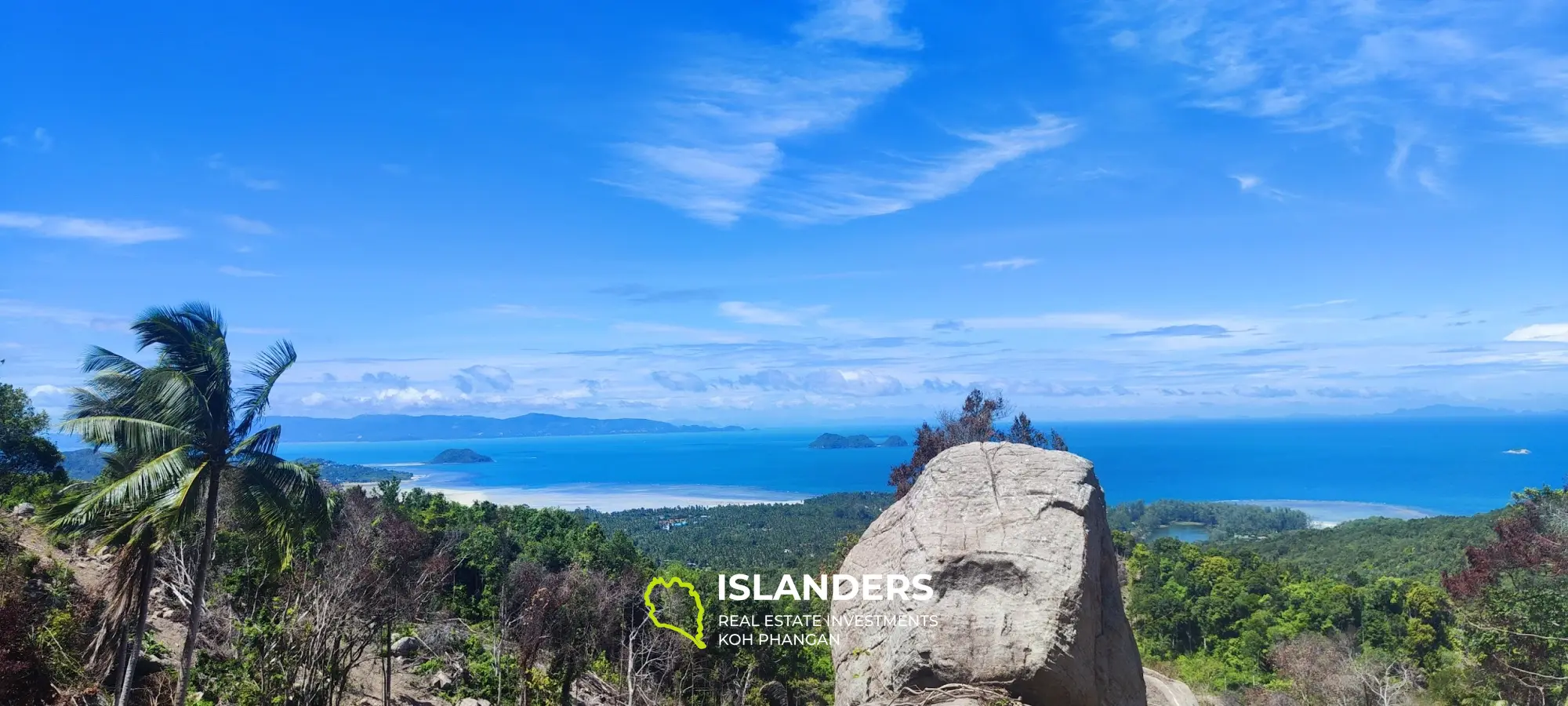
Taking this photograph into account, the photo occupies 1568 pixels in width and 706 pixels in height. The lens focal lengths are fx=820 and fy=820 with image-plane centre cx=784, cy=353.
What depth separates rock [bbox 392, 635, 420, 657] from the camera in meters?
18.7

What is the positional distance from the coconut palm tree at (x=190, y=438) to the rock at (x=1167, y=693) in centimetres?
1191

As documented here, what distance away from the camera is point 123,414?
9.87 meters

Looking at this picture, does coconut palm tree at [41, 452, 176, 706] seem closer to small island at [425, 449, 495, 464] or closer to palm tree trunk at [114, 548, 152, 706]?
palm tree trunk at [114, 548, 152, 706]

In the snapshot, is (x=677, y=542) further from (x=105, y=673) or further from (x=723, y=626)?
(x=105, y=673)

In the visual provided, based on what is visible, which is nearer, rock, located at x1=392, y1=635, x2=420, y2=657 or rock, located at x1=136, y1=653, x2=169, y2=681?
rock, located at x1=136, y1=653, x2=169, y2=681

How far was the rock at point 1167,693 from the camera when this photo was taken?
11749 millimetres

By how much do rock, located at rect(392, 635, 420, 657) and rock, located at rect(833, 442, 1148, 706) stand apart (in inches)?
553

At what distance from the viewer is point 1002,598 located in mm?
7461

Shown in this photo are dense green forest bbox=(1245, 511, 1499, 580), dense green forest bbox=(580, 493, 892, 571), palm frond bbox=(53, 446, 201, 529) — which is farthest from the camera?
dense green forest bbox=(580, 493, 892, 571)

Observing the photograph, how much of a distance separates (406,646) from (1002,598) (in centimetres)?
1662

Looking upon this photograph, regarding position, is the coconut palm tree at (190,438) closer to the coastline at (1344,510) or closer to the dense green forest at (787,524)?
the dense green forest at (787,524)

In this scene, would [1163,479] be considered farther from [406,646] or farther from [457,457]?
[457,457]

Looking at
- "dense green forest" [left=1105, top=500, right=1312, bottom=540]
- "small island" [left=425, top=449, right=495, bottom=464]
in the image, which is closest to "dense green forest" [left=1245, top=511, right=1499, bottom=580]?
"dense green forest" [left=1105, top=500, right=1312, bottom=540]

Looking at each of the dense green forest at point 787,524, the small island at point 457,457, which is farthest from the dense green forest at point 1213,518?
the small island at point 457,457
